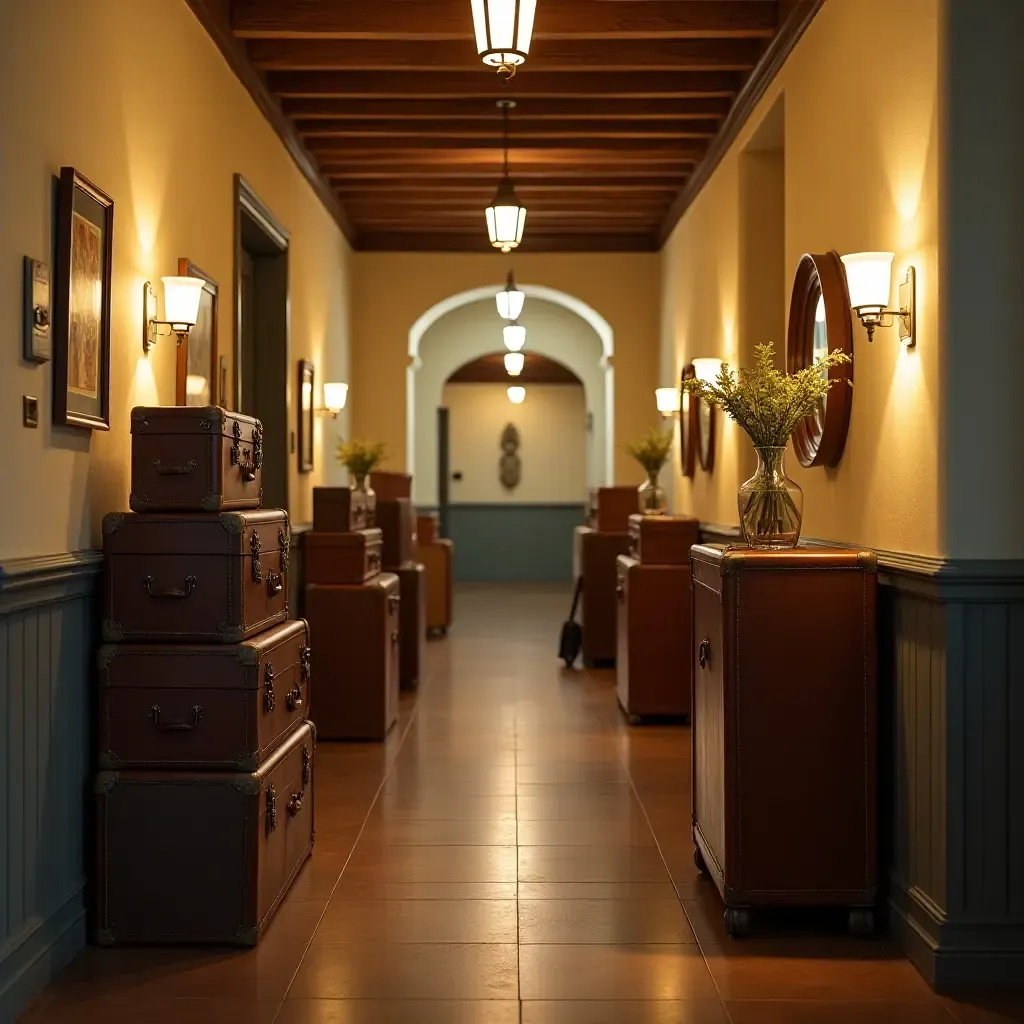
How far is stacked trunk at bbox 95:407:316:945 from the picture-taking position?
3.89 metres

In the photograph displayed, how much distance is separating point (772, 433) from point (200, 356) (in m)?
2.55

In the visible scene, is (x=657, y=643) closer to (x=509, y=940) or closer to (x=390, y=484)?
(x=390, y=484)

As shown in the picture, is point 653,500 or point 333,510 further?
point 653,500

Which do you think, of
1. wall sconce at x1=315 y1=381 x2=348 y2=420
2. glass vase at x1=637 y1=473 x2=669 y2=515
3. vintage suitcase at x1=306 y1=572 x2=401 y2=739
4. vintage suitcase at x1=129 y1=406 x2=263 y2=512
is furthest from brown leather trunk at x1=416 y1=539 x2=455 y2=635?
vintage suitcase at x1=129 y1=406 x2=263 y2=512

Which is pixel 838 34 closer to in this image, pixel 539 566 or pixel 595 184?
pixel 595 184

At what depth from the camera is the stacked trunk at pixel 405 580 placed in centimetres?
855

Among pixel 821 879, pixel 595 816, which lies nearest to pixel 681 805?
pixel 595 816

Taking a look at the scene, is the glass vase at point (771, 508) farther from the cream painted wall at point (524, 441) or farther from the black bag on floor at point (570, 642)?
the cream painted wall at point (524, 441)

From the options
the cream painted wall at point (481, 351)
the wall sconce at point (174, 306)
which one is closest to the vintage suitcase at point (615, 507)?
the wall sconce at point (174, 306)

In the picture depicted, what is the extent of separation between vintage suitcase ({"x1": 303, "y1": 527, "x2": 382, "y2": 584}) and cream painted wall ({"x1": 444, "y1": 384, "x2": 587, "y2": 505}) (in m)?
13.5

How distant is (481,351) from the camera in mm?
16750

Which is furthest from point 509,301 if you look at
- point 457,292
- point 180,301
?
point 180,301

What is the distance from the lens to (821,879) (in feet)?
13.2

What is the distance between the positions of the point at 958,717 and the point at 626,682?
13.8 feet
